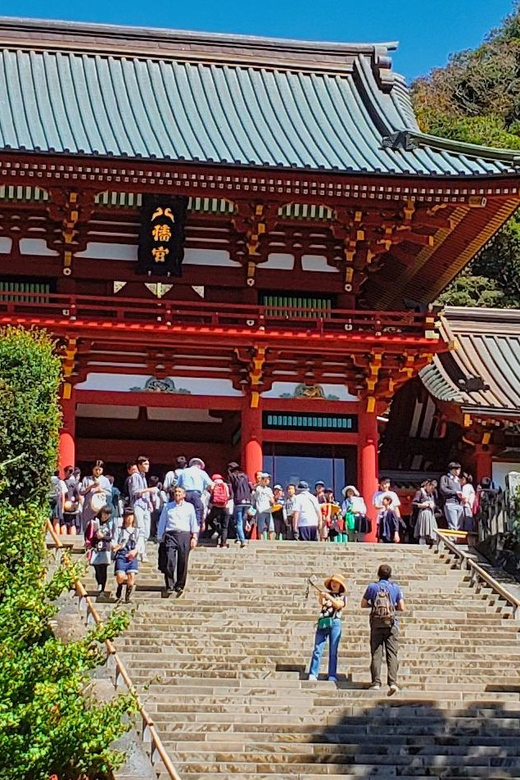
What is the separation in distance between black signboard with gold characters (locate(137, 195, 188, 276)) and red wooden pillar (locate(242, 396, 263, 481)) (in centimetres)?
310

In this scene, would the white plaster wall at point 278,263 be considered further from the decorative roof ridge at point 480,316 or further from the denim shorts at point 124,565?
the denim shorts at point 124,565

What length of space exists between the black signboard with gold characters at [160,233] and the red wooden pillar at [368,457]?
466cm

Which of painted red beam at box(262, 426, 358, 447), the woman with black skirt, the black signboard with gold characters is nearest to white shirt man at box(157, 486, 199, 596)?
the woman with black skirt

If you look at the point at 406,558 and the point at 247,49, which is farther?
the point at 247,49

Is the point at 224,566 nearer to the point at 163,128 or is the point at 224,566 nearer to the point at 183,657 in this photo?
the point at 183,657

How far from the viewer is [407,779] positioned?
14234 mm

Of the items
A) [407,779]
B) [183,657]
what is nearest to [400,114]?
[183,657]

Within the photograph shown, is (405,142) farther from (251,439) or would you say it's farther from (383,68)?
(251,439)

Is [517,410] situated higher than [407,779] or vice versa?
[517,410]

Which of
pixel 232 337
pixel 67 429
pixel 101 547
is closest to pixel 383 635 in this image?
pixel 101 547

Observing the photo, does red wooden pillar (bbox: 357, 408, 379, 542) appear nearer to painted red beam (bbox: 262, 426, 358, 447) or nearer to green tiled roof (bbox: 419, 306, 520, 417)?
painted red beam (bbox: 262, 426, 358, 447)

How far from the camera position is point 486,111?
6506 centimetres

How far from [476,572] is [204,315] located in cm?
801

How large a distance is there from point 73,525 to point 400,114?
523 inches
